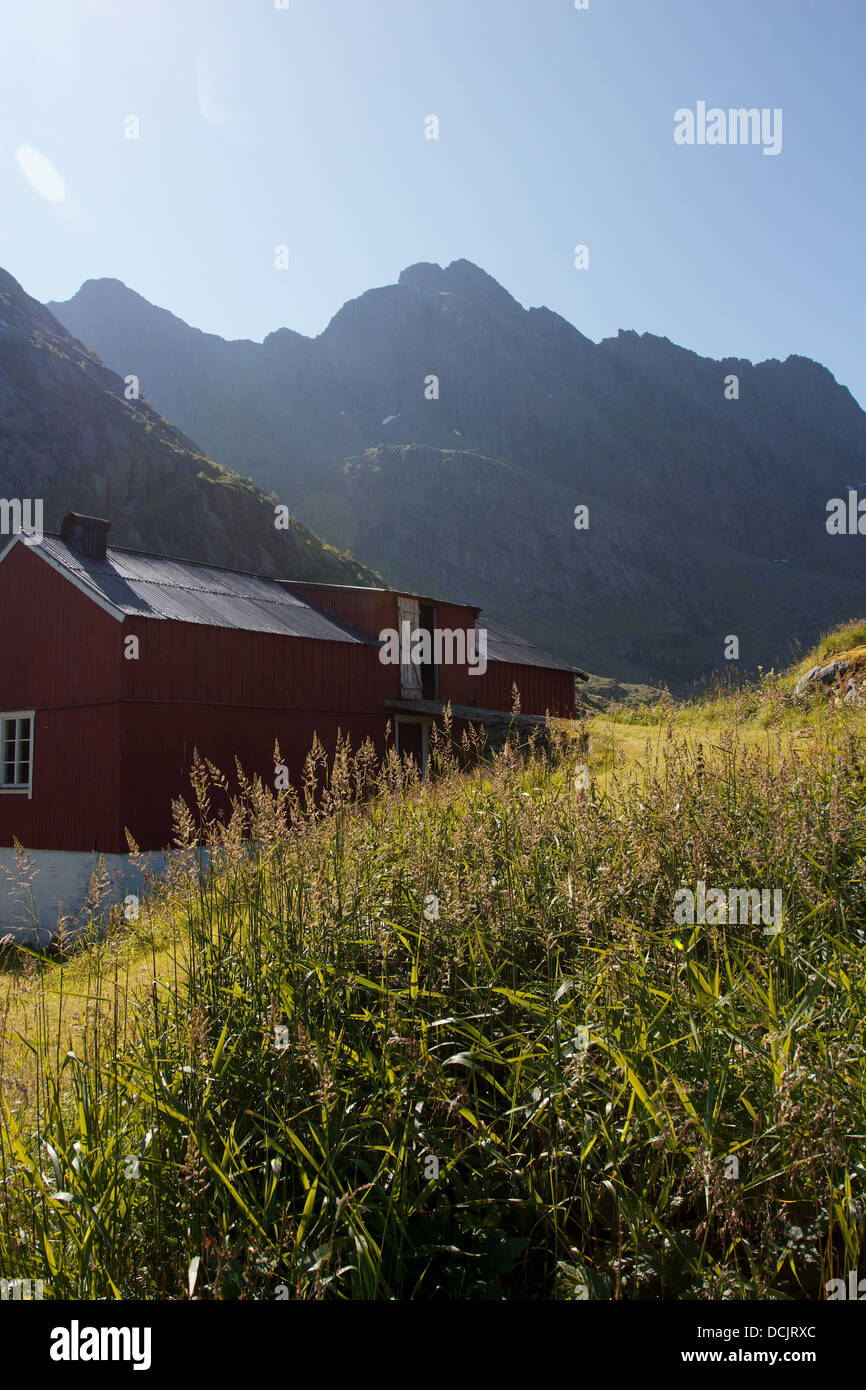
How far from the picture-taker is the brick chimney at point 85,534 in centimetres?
1952

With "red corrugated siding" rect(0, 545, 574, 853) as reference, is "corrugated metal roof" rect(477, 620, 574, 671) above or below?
above

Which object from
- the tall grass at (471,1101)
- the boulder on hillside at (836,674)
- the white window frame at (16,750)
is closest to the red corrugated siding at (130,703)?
the white window frame at (16,750)

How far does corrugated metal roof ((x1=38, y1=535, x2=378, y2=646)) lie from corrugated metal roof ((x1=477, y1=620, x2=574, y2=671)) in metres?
5.81

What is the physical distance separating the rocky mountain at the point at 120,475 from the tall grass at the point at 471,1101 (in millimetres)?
67384

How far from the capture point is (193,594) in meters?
20.1

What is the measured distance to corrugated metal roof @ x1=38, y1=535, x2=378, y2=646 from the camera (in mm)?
18109

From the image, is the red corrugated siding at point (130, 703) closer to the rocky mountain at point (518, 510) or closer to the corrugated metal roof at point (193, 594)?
the corrugated metal roof at point (193, 594)

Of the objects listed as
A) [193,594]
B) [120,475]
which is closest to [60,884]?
[193,594]

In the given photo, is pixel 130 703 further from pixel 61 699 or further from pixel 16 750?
pixel 16 750

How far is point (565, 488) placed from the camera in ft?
586

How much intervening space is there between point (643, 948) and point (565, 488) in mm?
182842

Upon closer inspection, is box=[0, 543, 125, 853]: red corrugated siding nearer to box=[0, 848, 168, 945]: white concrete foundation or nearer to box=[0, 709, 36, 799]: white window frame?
box=[0, 709, 36, 799]: white window frame

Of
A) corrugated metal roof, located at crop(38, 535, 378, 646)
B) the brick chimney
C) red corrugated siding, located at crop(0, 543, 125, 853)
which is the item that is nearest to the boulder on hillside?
corrugated metal roof, located at crop(38, 535, 378, 646)

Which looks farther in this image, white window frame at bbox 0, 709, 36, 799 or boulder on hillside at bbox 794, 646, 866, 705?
white window frame at bbox 0, 709, 36, 799
